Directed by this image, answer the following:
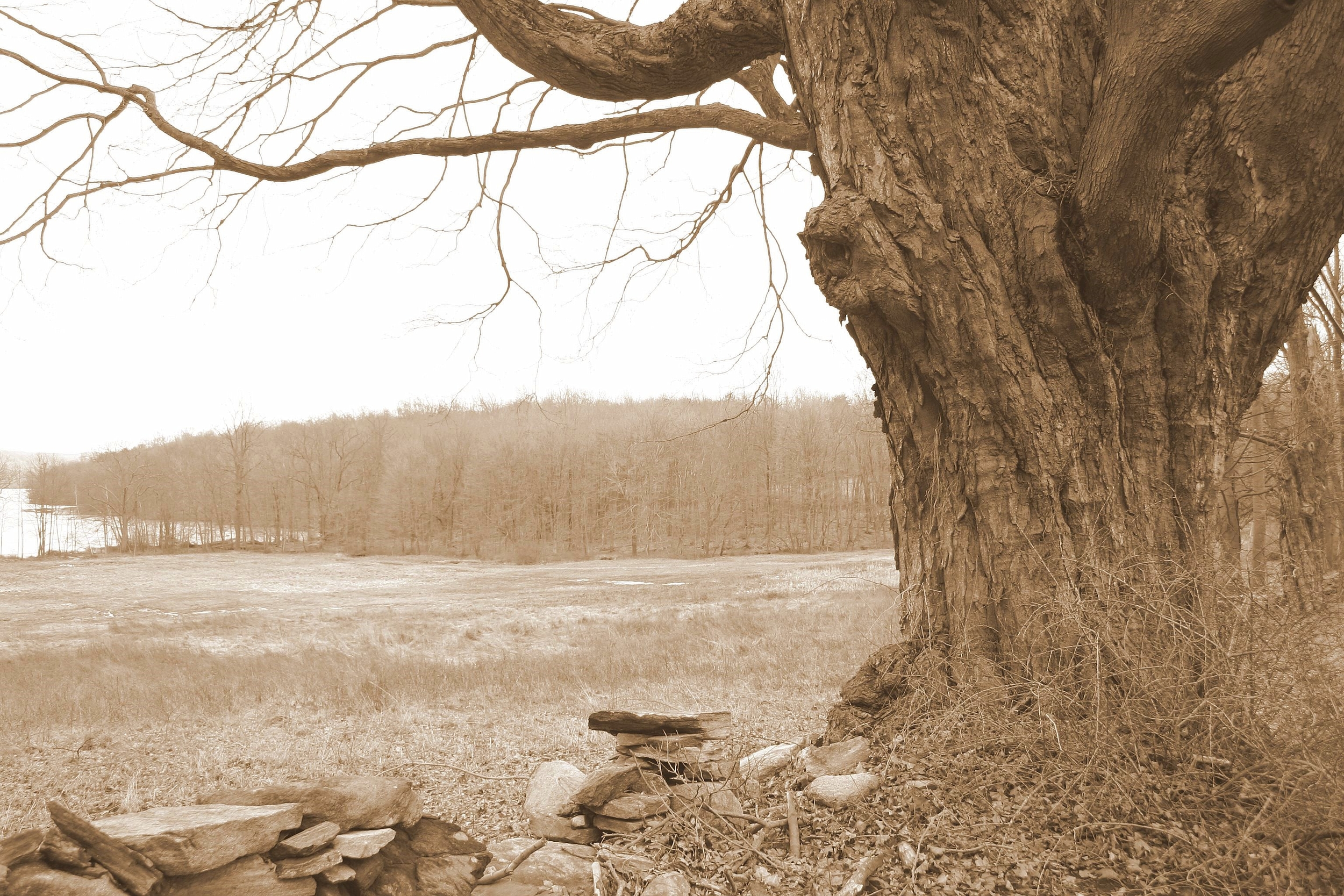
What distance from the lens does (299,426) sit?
314 feet

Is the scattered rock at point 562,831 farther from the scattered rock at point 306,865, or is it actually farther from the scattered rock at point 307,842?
the scattered rock at point 306,865

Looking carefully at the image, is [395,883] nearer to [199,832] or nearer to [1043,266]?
[199,832]

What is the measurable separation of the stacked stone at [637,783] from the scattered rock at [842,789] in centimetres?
34

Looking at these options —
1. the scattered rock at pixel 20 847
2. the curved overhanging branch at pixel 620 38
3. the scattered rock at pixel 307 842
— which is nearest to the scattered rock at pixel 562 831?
the scattered rock at pixel 307 842

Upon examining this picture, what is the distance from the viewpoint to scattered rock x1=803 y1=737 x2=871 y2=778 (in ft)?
11.0

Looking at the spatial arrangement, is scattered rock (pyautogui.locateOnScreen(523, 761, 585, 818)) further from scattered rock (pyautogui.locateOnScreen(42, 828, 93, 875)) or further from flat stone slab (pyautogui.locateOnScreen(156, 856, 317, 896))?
scattered rock (pyautogui.locateOnScreen(42, 828, 93, 875))

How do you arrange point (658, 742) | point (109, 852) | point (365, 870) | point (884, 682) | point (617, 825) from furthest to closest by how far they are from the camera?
1. point (658, 742)
2. point (884, 682)
3. point (617, 825)
4. point (365, 870)
5. point (109, 852)

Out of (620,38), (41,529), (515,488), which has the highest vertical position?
(620,38)

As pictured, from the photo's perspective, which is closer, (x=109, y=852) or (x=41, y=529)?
(x=109, y=852)

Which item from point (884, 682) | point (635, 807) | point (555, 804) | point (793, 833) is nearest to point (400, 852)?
point (555, 804)

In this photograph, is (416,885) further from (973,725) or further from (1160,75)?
(1160,75)

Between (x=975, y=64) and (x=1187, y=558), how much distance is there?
2.48m

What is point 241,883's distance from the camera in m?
2.62

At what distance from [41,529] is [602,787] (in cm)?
8251
